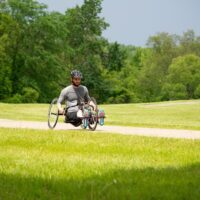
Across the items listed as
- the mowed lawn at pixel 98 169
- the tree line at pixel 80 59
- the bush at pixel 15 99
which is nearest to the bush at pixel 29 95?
the tree line at pixel 80 59

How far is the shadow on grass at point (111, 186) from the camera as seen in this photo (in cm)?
499

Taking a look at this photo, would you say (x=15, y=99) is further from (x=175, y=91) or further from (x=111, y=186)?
(x=111, y=186)

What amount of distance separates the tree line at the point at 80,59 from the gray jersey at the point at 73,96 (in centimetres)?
4990

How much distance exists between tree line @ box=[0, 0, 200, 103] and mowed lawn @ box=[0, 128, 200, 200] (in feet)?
181

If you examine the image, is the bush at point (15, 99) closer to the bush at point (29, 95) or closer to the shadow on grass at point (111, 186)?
the bush at point (29, 95)

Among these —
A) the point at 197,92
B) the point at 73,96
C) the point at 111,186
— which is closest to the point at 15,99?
the point at 197,92

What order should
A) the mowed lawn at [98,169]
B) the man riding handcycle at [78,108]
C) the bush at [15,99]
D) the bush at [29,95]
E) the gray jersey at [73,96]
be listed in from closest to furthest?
the mowed lawn at [98,169], the man riding handcycle at [78,108], the gray jersey at [73,96], the bush at [15,99], the bush at [29,95]

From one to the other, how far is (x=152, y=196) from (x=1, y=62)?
61.9m

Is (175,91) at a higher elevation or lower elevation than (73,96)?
lower

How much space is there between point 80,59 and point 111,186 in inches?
2874

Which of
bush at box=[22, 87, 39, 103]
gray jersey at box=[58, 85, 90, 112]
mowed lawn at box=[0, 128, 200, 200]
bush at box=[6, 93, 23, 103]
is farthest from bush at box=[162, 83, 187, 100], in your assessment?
mowed lawn at box=[0, 128, 200, 200]

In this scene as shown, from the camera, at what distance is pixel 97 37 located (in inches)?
3056

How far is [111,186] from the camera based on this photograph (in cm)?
536

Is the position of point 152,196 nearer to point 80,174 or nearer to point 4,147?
point 80,174
